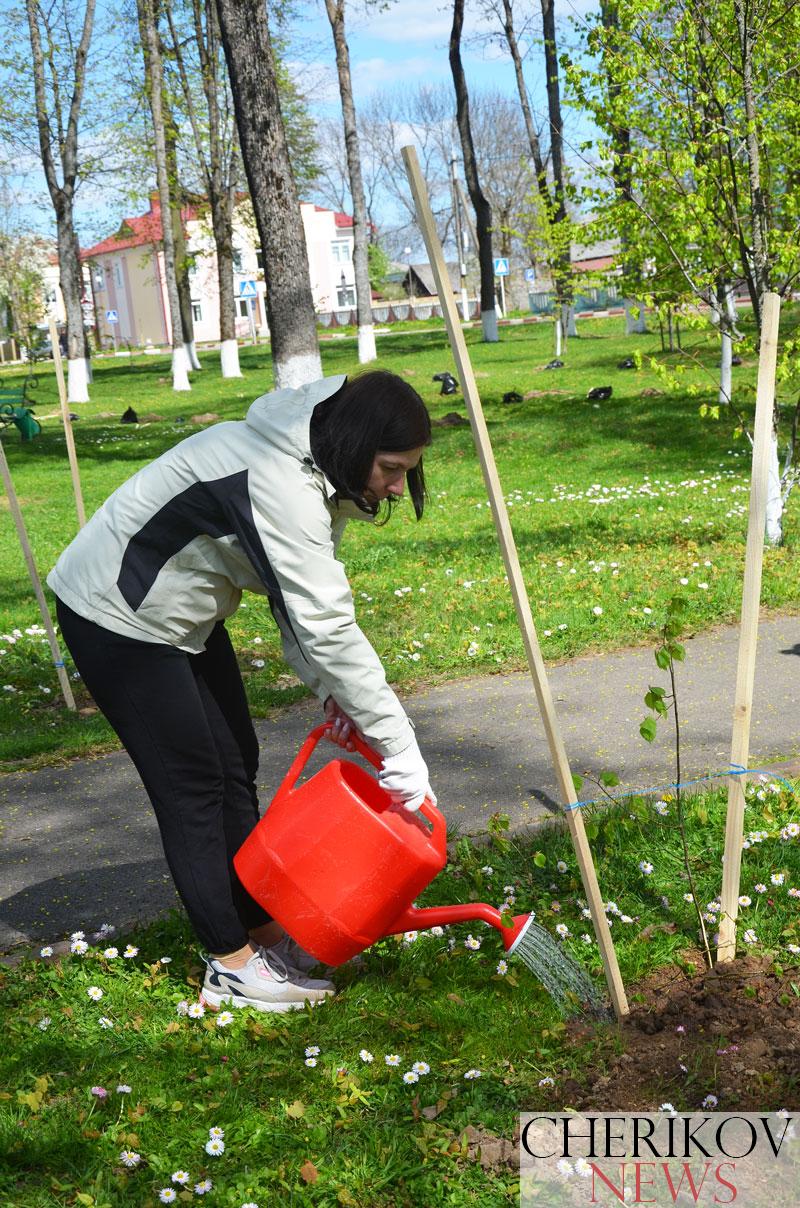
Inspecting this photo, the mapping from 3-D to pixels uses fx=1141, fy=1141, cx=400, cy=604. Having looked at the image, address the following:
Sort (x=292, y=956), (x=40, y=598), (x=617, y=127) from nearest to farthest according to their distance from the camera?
(x=292, y=956) → (x=40, y=598) → (x=617, y=127)

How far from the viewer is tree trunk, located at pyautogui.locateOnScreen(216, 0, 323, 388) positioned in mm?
9984

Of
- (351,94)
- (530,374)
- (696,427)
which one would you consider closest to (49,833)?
(696,427)

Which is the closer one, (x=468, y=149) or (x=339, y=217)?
(x=468, y=149)

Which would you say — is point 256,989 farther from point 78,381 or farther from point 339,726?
point 78,381

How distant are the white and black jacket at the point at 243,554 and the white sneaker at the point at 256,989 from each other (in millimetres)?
796

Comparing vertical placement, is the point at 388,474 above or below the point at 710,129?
below

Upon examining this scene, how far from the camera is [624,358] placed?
20.1 m

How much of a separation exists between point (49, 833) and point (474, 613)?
2.90 m

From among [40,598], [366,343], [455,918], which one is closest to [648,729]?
[455,918]

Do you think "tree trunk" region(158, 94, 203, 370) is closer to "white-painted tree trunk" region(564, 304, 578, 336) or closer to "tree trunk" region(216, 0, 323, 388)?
"white-painted tree trunk" region(564, 304, 578, 336)

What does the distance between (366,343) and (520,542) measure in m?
15.5

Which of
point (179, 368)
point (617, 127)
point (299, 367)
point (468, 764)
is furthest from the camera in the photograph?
point (179, 368)

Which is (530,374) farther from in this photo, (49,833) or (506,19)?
(49,833)

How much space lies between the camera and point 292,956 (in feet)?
9.84
